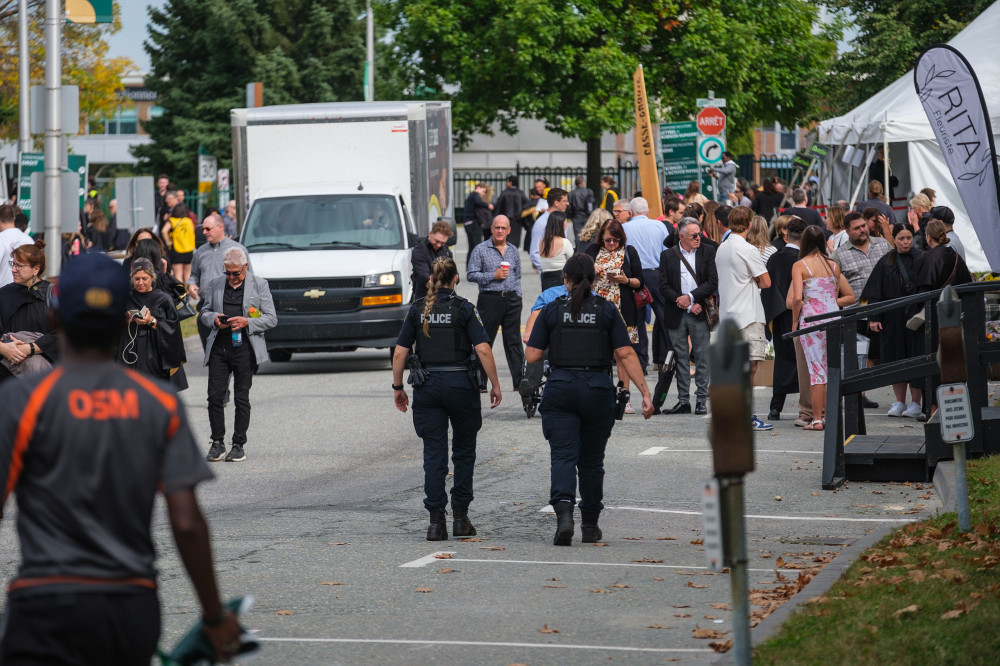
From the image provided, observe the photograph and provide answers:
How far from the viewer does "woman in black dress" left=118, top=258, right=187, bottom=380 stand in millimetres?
11258

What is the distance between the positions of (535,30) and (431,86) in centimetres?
448

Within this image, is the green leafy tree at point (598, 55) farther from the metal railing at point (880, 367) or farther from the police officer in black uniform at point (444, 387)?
the police officer in black uniform at point (444, 387)

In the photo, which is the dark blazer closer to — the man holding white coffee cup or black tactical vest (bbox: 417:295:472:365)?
the man holding white coffee cup

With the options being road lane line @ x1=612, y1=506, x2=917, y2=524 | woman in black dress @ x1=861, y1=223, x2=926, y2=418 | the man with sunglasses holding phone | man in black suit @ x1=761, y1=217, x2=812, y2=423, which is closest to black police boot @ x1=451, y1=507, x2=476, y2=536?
road lane line @ x1=612, y1=506, x2=917, y2=524

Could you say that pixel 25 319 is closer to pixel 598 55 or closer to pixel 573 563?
pixel 573 563

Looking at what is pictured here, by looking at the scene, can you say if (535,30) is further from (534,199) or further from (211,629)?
(211,629)

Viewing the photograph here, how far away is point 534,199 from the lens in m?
33.0

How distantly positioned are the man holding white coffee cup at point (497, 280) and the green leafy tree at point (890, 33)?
22.2m

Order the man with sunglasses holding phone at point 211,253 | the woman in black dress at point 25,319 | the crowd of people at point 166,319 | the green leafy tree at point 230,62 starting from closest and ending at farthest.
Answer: the woman in black dress at point 25,319
the crowd of people at point 166,319
the man with sunglasses holding phone at point 211,253
the green leafy tree at point 230,62

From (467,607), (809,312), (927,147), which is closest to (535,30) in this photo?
(927,147)

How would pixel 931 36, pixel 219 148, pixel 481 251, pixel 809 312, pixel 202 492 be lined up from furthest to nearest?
pixel 219 148, pixel 931 36, pixel 481 251, pixel 809 312, pixel 202 492

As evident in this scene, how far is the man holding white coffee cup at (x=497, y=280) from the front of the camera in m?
14.9

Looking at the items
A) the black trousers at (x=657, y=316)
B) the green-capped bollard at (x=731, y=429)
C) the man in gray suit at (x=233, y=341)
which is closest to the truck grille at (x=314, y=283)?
the black trousers at (x=657, y=316)

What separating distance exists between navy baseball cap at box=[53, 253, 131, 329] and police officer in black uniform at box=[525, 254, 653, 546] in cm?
529
